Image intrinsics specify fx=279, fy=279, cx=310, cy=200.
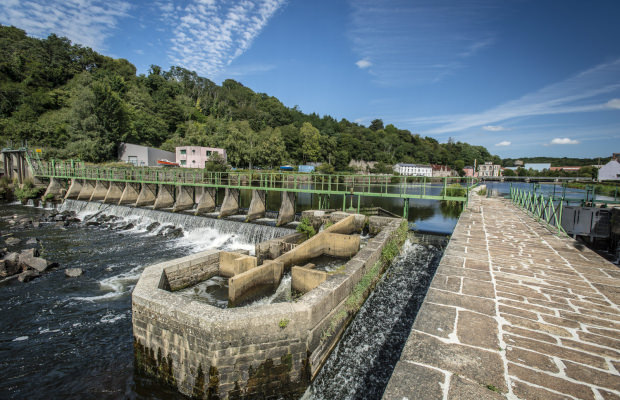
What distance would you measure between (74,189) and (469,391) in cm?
3593

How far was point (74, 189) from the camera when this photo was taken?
28109 mm

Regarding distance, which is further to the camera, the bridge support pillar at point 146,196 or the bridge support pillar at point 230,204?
the bridge support pillar at point 146,196

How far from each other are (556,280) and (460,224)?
17.5 feet

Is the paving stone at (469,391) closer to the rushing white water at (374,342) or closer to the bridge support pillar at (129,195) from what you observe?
the rushing white water at (374,342)

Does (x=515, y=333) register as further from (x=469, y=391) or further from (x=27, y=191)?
(x=27, y=191)

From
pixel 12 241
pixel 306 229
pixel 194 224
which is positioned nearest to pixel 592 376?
pixel 306 229

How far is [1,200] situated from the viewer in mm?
29406

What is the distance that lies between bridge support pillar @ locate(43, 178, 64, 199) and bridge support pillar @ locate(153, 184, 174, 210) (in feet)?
42.5

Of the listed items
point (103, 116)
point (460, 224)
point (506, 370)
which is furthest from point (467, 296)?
point (103, 116)

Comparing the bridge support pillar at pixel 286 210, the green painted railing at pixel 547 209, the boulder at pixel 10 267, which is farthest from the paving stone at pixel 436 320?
the boulder at pixel 10 267

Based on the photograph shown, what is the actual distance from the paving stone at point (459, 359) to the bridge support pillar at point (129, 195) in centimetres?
2816

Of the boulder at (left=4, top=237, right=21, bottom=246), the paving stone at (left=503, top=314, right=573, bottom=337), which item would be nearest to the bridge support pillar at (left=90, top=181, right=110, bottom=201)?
the boulder at (left=4, top=237, right=21, bottom=246)

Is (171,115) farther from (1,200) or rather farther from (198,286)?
(198,286)

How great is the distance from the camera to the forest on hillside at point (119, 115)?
4412cm
